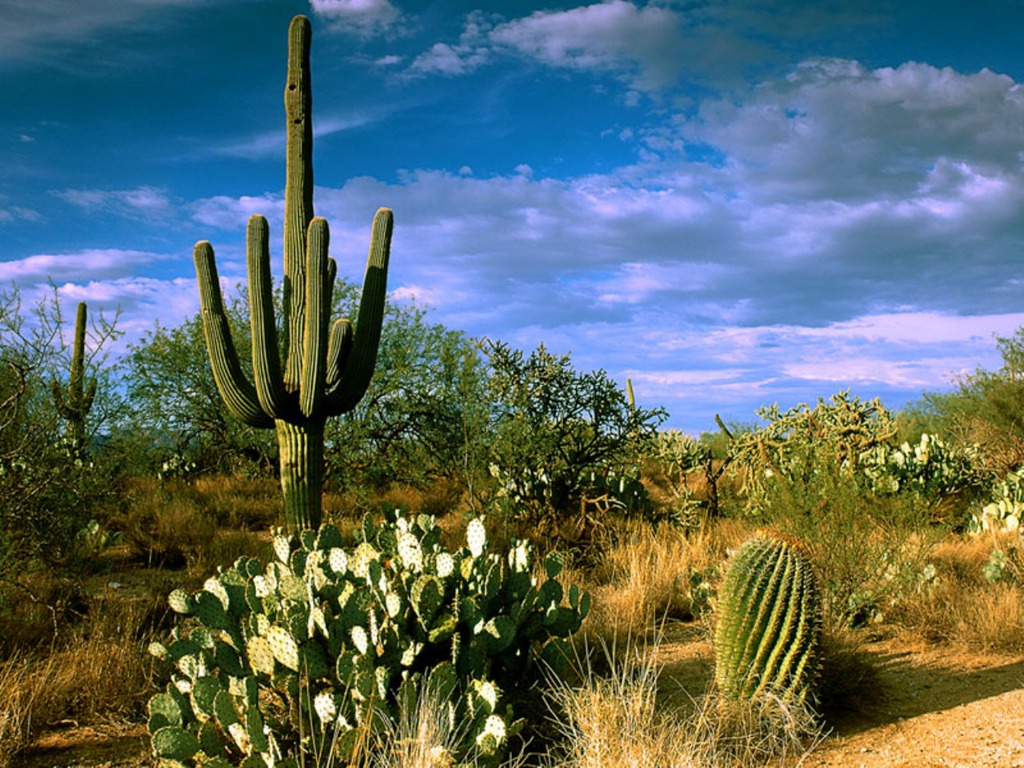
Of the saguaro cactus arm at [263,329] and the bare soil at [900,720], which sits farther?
the saguaro cactus arm at [263,329]

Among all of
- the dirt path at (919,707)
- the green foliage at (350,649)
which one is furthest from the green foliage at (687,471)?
the green foliage at (350,649)

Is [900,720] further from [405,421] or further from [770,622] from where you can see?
[405,421]

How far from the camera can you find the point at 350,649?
4035mm

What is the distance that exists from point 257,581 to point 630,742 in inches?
80.2

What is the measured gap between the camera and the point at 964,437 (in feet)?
53.7

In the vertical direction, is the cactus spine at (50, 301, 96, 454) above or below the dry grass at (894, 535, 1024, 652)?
above

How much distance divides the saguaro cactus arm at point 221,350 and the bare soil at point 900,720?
318cm

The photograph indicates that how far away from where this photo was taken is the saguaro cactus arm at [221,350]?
748 centimetres

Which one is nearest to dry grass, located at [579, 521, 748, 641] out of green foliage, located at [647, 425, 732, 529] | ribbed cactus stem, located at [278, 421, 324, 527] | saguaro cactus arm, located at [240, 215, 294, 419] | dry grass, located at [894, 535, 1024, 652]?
green foliage, located at [647, 425, 732, 529]

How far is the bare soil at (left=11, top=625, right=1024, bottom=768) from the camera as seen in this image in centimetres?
443

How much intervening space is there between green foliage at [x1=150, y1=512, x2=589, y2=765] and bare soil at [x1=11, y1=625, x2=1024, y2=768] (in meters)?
0.74

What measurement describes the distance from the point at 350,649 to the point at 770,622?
2.21 meters

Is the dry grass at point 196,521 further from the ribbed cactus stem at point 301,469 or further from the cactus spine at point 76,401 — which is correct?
the ribbed cactus stem at point 301,469

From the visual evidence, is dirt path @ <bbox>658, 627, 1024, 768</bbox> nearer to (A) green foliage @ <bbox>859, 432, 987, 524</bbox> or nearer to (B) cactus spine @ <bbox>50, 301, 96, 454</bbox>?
(A) green foliage @ <bbox>859, 432, 987, 524</bbox>
